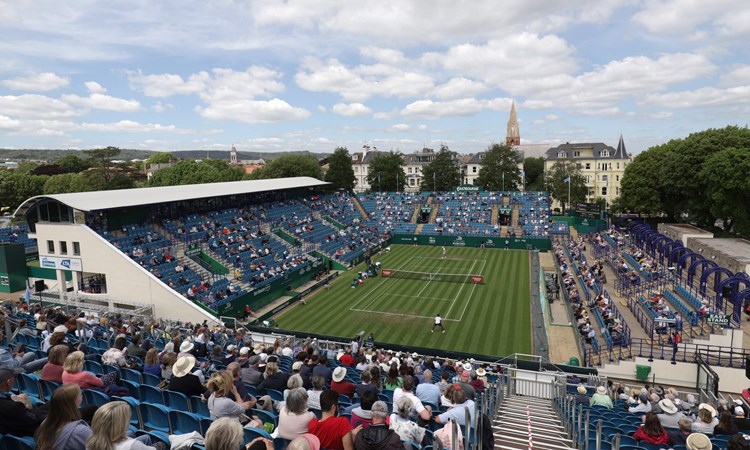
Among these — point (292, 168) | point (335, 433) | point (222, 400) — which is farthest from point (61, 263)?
point (292, 168)

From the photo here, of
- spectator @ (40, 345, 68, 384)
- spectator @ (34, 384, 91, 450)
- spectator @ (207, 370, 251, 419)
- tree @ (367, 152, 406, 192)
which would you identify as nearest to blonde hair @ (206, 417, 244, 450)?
spectator @ (34, 384, 91, 450)

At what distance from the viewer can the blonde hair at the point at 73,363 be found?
293 inches

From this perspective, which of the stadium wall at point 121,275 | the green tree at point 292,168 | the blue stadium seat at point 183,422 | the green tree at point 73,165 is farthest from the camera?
the green tree at point 73,165

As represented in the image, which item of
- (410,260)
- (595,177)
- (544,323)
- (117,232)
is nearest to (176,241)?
(117,232)

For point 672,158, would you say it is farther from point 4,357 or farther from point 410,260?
point 4,357

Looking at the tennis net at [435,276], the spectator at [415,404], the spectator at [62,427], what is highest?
the spectator at [62,427]

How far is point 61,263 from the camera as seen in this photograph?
3117 centimetres

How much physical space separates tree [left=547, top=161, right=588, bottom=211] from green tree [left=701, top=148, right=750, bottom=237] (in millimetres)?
31618

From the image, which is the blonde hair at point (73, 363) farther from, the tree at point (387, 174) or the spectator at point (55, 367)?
the tree at point (387, 174)

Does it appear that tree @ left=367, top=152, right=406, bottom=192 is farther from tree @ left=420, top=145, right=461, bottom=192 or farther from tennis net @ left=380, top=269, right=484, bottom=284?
tennis net @ left=380, top=269, right=484, bottom=284

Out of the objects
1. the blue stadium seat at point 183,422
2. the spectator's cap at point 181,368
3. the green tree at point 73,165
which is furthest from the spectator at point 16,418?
the green tree at point 73,165

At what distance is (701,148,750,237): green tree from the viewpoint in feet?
139

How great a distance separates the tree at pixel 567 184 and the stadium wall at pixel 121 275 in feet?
220

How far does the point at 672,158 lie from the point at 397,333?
42229mm
